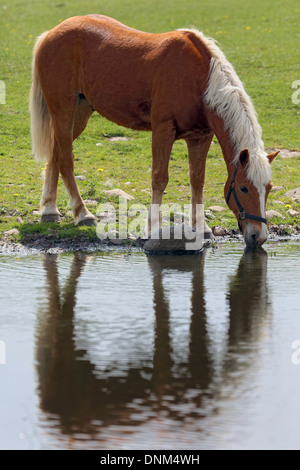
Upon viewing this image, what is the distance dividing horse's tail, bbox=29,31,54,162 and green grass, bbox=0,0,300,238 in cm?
72

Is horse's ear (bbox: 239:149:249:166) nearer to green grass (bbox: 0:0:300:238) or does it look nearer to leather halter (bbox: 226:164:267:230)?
leather halter (bbox: 226:164:267:230)

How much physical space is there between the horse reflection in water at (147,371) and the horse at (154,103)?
154cm

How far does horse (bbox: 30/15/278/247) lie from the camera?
875cm

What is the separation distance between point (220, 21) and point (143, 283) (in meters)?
17.1

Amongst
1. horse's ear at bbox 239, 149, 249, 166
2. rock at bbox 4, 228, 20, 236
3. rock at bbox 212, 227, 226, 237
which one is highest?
horse's ear at bbox 239, 149, 249, 166

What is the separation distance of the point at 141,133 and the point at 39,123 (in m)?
4.14

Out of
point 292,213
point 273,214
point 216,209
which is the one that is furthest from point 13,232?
point 292,213

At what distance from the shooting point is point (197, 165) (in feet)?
31.9

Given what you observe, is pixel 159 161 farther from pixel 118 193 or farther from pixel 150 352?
pixel 150 352

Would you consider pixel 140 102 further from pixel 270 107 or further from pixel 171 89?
pixel 270 107

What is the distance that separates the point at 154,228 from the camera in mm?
9422

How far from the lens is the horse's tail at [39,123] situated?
1042cm

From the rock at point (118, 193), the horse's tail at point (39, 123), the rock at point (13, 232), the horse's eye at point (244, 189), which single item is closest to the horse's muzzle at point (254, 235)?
the horse's eye at point (244, 189)

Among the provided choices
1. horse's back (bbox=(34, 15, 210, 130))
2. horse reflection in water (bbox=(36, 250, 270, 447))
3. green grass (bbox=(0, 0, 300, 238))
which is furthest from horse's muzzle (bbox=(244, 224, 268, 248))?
green grass (bbox=(0, 0, 300, 238))
